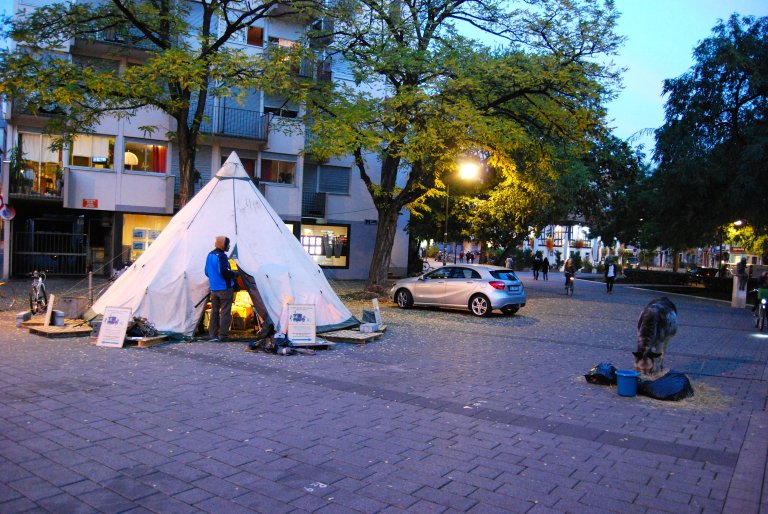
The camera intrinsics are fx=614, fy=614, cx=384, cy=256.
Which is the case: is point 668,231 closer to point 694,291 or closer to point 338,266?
point 694,291

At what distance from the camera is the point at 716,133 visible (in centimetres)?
2742

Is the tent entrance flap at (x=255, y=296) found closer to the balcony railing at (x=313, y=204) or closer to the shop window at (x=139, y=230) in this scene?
the shop window at (x=139, y=230)

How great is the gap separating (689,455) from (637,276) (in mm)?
41305

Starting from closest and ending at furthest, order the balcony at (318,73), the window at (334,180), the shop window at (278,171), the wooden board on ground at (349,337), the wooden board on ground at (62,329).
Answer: the wooden board on ground at (62,329), the wooden board on ground at (349,337), the balcony at (318,73), the shop window at (278,171), the window at (334,180)

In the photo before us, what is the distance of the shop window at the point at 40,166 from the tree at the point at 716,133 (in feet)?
85.5

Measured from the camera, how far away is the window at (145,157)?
26.4m

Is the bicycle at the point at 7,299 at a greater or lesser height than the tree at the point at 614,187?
lesser

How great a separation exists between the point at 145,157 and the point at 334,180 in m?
9.44

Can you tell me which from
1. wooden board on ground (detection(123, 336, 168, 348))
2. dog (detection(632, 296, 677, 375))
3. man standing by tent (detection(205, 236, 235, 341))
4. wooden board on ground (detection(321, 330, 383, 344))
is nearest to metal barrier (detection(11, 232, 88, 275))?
wooden board on ground (detection(123, 336, 168, 348))

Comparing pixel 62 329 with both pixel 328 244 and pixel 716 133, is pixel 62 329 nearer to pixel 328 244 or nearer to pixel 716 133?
pixel 328 244

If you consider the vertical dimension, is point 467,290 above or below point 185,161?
below

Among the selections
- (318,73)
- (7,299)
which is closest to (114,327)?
(7,299)

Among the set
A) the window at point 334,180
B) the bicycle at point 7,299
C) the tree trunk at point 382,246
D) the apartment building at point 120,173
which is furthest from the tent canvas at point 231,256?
the window at point 334,180

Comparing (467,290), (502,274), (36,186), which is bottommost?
(467,290)
